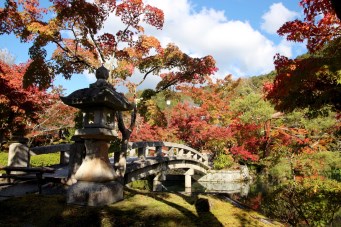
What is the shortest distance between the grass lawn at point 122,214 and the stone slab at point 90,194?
0.57 feet

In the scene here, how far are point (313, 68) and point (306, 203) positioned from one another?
297 centimetres

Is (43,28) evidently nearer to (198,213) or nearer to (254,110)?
(198,213)

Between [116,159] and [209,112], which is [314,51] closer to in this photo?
[116,159]

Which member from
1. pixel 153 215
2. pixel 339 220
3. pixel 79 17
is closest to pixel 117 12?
pixel 79 17

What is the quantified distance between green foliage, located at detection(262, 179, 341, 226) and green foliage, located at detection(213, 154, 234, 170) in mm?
16486

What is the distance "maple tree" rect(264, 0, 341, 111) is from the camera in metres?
6.03

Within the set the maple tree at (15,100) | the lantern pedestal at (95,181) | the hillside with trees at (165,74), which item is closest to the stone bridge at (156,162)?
the hillside with trees at (165,74)

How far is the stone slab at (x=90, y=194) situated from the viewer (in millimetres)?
6160

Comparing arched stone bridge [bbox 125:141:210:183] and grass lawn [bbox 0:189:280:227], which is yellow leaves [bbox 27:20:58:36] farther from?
arched stone bridge [bbox 125:141:210:183]

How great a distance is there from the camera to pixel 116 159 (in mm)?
9273

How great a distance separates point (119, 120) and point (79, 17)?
10.6 ft

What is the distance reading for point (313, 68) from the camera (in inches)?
234

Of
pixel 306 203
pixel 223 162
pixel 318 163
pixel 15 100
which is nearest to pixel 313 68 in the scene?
pixel 306 203

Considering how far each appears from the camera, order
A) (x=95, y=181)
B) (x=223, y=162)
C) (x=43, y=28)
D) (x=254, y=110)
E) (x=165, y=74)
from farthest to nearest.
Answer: (x=223, y=162) → (x=254, y=110) → (x=165, y=74) → (x=43, y=28) → (x=95, y=181)
